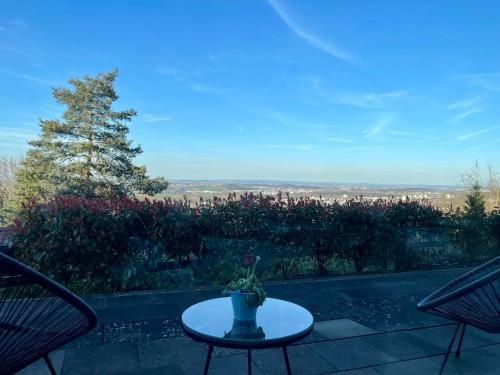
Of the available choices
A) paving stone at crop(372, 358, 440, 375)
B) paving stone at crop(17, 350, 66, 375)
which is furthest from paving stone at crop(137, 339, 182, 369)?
paving stone at crop(372, 358, 440, 375)

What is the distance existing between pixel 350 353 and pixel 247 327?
1094 mm

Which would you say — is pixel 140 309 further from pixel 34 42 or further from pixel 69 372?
pixel 34 42

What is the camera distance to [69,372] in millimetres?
2283

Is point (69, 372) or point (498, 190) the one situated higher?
point (498, 190)

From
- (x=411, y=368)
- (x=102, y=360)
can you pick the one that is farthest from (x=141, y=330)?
(x=411, y=368)

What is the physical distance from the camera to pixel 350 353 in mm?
2607

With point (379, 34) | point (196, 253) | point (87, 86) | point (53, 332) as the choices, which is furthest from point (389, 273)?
point (87, 86)

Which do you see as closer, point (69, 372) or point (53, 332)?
point (53, 332)

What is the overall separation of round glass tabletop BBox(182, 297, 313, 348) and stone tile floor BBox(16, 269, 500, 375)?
0.47 m

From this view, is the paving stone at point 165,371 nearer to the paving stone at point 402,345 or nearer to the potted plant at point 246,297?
the potted plant at point 246,297

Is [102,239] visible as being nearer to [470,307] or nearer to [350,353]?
[350,353]

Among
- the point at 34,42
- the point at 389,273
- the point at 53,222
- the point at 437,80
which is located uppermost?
the point at 34,42

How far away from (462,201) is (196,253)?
4359 millimetres

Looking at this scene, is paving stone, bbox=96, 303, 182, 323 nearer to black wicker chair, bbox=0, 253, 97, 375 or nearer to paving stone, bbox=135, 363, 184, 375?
paving stone, bbox=135, 363, 184, 375
